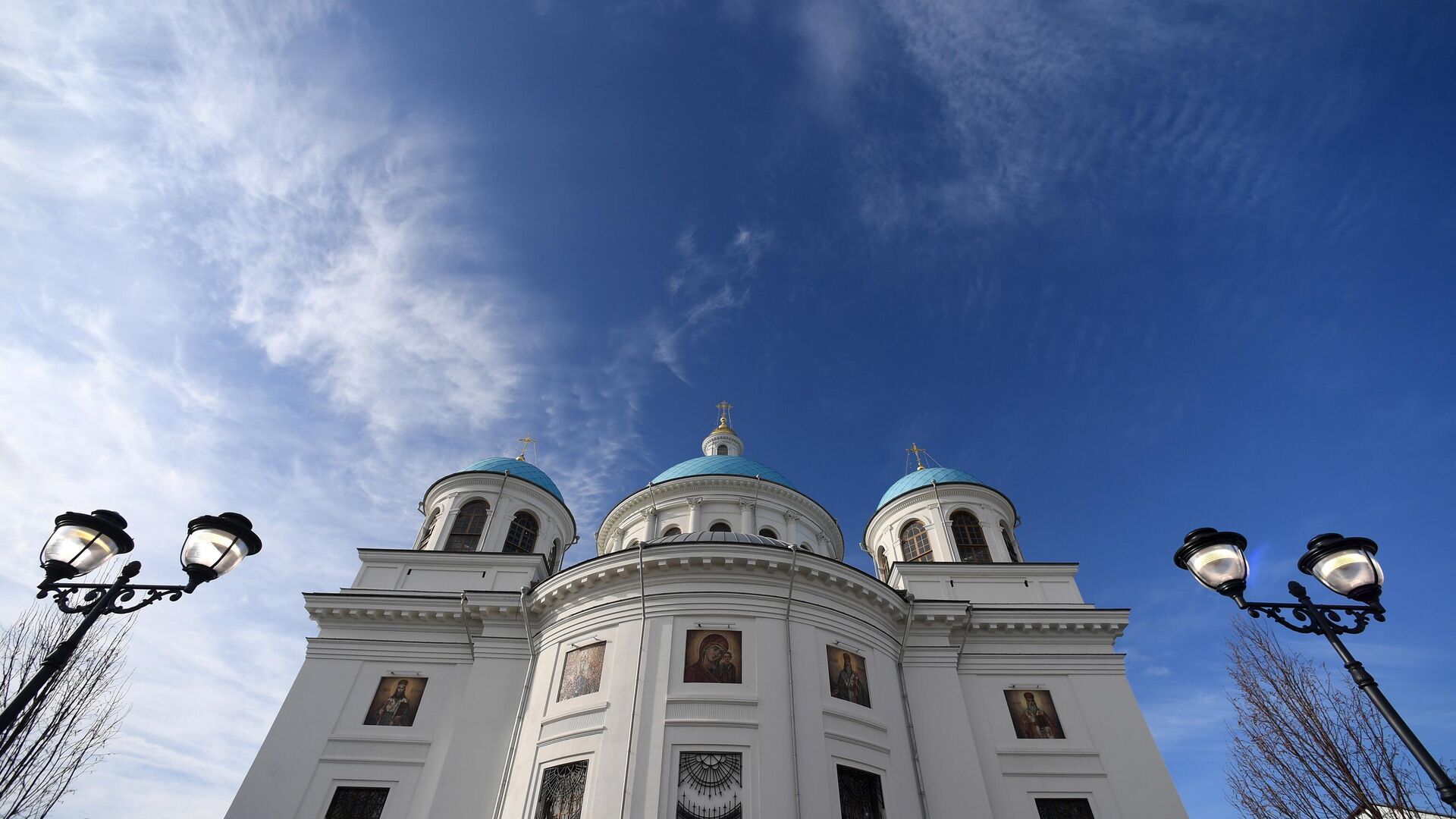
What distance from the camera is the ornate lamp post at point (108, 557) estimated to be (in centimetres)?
612

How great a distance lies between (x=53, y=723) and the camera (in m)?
15.0

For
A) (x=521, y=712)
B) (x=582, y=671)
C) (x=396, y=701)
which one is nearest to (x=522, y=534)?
(x=396, y=701)

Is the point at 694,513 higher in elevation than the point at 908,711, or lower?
higher

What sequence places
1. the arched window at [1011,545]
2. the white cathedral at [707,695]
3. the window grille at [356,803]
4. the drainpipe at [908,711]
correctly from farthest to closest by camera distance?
1. the arched window at [1011,545]
2. the window grille at [356,803]
3. the drainpipe at [908,711]
4. the white cathedral at [707,695]

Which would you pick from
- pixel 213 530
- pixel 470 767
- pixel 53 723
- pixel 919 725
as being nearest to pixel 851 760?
pixel 919 725

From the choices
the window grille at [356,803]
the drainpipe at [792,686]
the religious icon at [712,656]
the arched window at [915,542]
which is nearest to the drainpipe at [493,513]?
the window grille at [356,803]

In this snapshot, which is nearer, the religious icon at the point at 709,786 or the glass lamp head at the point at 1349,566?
the glass lamp head at the point at 1349,566

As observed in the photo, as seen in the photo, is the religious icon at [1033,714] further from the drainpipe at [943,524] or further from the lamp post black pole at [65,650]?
the lamp post black pole at [65,650]

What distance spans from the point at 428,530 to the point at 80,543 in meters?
18.9

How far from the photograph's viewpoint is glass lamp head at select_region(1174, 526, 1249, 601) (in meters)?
6.41

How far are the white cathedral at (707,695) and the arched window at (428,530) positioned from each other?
205 centimetres

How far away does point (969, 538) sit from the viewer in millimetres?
23625

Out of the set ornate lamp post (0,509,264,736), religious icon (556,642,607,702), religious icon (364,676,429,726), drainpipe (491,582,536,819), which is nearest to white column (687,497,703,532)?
drainpipe (491,582,536,819)

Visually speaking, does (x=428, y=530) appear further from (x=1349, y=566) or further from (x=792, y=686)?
(x=1349, y=566)
